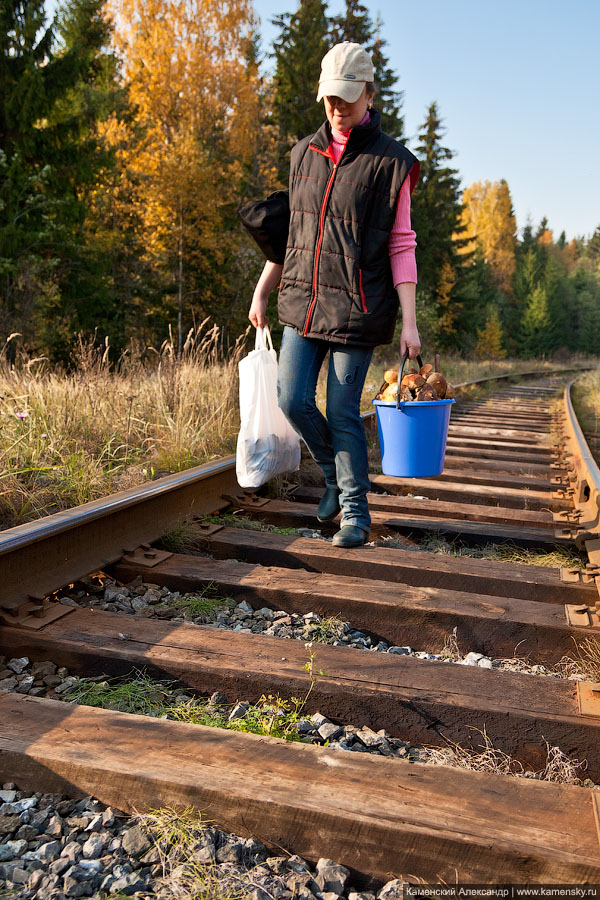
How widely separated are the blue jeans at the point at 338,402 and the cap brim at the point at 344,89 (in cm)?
95

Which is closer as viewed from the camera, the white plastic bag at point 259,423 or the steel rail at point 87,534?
the steel rail at point 87,534

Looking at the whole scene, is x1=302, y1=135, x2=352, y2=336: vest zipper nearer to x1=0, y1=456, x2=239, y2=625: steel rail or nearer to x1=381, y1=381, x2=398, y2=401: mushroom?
x1=381, y1=381, x2=398, y2=401: mushroom

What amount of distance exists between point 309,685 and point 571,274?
90329 mm

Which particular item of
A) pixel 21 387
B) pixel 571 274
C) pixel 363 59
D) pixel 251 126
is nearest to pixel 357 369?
pixel 363 59

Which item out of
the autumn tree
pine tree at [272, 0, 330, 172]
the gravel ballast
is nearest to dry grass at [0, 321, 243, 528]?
the gravel ballast

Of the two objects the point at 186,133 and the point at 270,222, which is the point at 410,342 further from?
the point at 186,133

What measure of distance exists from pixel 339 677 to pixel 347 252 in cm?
177

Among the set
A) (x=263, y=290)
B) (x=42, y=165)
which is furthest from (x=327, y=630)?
(x=42, y=165)

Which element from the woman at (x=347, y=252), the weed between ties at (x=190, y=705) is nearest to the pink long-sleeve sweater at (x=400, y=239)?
the woman at (x=347, y=252)

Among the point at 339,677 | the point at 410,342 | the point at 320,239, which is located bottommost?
the point at 339,677

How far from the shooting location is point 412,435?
134 inches

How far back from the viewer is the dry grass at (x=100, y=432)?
3699mm

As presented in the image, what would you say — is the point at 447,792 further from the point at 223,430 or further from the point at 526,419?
the point at 526,419

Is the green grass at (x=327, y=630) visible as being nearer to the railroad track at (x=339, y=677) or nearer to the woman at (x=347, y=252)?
the railroad track at (x=339, y=677)
